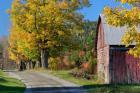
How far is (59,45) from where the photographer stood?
7012 centimetres

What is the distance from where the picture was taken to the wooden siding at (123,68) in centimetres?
4712

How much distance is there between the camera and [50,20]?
2653 inches

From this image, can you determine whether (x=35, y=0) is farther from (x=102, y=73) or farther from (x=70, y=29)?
(x=102, y=73)

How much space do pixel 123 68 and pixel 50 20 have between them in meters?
22.0

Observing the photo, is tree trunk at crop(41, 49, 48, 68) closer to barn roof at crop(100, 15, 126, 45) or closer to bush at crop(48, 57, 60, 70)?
bush at crop(48, 57, 60, 70)

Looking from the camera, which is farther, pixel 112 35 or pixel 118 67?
pixel 112 35

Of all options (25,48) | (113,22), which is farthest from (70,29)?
(113,22)

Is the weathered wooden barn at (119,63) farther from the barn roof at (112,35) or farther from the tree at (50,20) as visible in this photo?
the tree at (50,20)

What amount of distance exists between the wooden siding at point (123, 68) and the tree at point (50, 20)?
20685mm

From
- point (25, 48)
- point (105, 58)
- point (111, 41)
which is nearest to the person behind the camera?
point (111, 41)

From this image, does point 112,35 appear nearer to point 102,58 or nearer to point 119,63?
point 119,63

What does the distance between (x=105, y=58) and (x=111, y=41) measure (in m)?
3.56

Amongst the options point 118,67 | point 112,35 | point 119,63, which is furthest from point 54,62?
point 119,63

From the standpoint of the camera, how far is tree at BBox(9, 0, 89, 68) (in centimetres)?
6725
